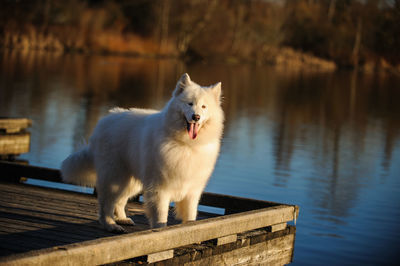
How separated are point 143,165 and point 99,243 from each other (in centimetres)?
129

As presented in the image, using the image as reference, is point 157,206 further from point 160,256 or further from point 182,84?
point 182,84

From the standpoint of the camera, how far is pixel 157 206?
549 cm

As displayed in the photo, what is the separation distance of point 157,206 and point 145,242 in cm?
74

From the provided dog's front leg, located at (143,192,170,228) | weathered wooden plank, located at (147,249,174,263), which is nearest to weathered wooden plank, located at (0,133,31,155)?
dog's front leg, located at (143,192,170,228)

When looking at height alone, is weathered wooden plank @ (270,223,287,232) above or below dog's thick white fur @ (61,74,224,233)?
below

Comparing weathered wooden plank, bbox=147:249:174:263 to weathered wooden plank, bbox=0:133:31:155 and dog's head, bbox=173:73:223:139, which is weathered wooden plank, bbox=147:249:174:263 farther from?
weathered wooden plank, bbox=0:133:31:155

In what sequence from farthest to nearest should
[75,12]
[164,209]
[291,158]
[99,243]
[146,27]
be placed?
[146,27], [75,12], [291,158], [164,209], [99,243]

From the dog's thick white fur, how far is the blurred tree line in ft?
142

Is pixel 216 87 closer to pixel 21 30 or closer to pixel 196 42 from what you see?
pixel 21 30

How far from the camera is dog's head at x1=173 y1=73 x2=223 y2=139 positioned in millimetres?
5309

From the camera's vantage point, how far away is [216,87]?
18.4 ft

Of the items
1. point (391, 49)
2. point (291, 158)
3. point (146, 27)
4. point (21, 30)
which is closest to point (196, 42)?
point (146, 27)

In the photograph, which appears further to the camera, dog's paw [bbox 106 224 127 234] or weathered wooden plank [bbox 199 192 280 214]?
weathered wooden plank [bbox 199 192 280 214]

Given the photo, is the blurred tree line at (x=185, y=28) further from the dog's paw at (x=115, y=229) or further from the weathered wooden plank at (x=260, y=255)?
the dog's paw at (x=115, y=229)
